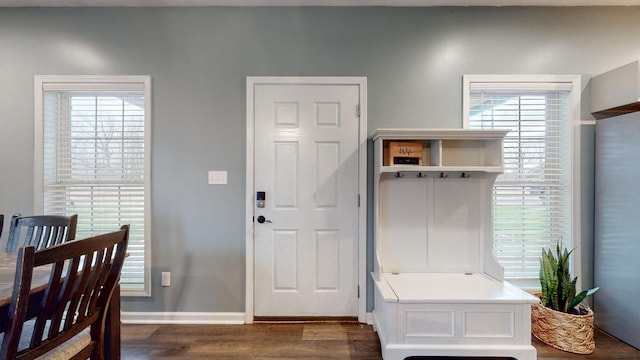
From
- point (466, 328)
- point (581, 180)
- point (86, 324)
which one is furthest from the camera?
point (581, 180)

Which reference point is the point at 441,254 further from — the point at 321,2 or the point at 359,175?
the point at 321,2

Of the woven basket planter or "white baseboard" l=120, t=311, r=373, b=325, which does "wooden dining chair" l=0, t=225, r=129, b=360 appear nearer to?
"white baseboard" l=120, t=311, r=373, b=325

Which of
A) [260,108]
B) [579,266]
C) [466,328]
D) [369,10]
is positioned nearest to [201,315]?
[260,108]

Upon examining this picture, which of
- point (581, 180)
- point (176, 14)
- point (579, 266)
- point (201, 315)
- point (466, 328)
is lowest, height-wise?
point (201, 315)

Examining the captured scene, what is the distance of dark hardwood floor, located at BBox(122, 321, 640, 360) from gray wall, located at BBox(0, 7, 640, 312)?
22 cm

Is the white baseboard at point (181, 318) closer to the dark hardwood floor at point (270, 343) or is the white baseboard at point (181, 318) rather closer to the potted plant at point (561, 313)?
the dark hardwood floor at point (270, 343)

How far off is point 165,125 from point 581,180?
3454 millimetres

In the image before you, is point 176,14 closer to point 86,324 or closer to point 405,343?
point 86,324

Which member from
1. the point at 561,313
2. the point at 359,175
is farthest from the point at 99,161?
the point at 561,313

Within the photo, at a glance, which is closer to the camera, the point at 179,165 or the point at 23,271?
the point at 23,271

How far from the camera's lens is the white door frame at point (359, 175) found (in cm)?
246

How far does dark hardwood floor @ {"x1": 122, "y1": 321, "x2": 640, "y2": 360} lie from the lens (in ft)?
6.64

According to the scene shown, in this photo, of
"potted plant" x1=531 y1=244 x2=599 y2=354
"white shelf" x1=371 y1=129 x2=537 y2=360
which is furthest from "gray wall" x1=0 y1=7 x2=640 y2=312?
"potted plant" x1=531 y1=244 x2=599 y2=354

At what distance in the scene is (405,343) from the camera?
188 cm
